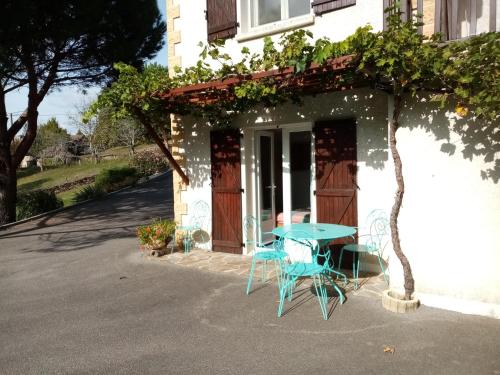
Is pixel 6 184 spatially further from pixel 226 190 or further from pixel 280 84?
pixel 280 84

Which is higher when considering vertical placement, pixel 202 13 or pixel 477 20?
pixel 202 13

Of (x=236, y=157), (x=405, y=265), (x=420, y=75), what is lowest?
(x=405, y=265)

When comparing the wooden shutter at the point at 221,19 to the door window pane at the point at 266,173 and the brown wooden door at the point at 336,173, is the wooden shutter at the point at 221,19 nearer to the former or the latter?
the door window pane at the point at 266,173

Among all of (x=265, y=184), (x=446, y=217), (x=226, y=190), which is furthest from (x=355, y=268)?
(x=226, y=190)

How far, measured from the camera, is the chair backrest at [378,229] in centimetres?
520

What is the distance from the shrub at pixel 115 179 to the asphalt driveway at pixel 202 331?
10.4m

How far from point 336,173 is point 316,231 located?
1.36 meters

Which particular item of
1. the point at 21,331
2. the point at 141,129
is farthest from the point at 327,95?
the point at 141,129

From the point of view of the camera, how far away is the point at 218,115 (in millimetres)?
6402

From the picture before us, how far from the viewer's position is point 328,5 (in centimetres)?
520

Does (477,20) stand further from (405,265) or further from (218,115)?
(218,115)

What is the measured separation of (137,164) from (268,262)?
15.7m

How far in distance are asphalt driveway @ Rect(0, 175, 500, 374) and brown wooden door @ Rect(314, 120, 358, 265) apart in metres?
1.37

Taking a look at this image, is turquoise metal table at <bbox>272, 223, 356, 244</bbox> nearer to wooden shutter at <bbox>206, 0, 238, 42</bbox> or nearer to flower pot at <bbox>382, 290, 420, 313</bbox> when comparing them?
flower pot at <bbox>382, 290, 420, 313</bbox>
